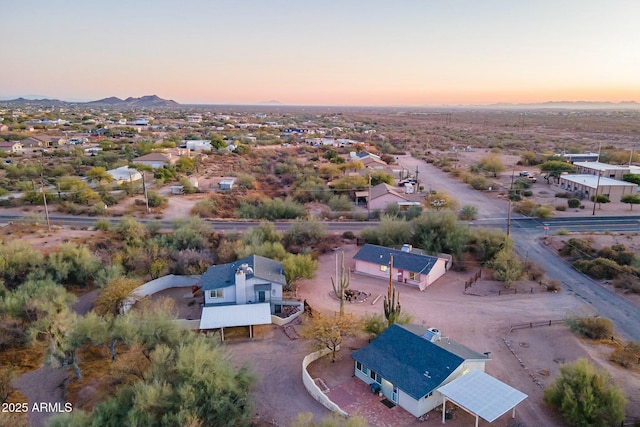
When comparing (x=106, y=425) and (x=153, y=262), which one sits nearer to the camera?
(x=106, y=425)

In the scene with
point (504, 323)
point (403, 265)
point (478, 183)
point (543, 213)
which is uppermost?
point (478, 183)

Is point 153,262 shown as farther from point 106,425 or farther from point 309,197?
point 309,197

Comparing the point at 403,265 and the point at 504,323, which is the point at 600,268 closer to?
the point at 504,323

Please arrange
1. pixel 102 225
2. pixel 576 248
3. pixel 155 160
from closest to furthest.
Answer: pixel 576 248 < pixel 102 225 < pixel 155 160

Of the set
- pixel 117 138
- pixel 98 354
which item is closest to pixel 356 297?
pixel 98 354

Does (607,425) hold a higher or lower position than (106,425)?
lower

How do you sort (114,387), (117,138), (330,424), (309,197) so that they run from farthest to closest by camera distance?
(117,138) → (309,197) → (114,387) → (330,424)

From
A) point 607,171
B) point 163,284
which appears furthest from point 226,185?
point 607,171
